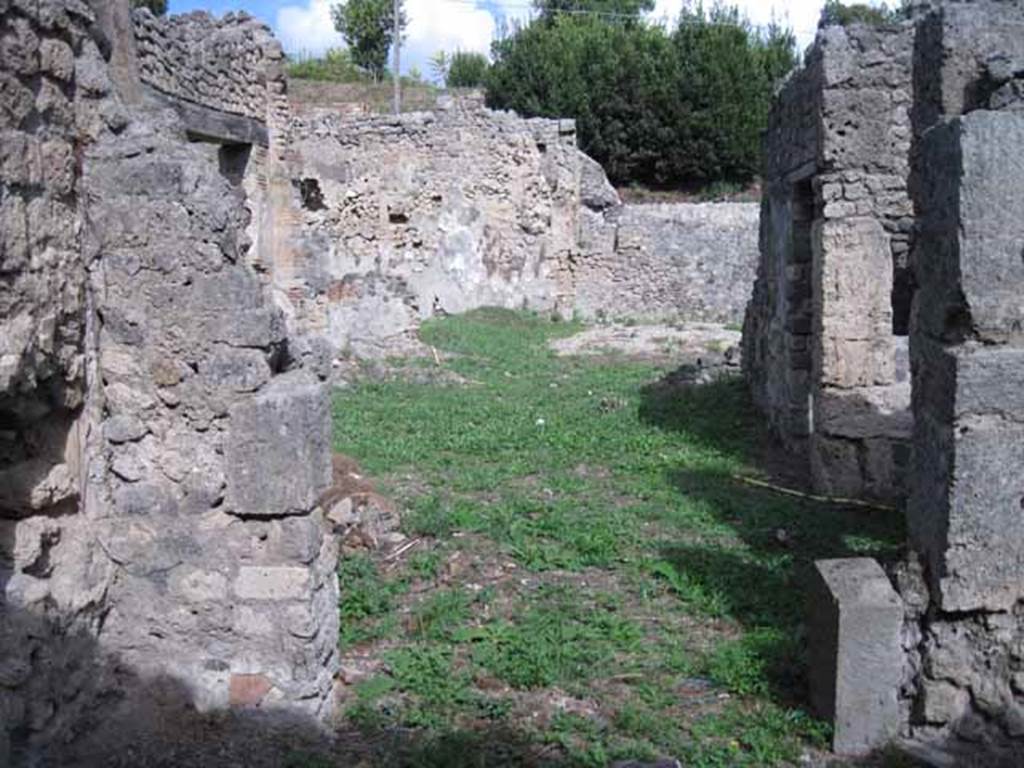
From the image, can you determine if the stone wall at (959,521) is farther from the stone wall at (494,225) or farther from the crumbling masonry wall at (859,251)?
the stone wall at (494,225)

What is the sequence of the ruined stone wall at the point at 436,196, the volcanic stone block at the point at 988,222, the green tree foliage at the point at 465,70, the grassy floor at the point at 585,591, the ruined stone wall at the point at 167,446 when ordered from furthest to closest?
the green tree foliage at the point at 465,70 → the ruined stone wall at the point at 436,196 → the grassy floor at the point at 585,591 → the volcanic stone block at the point at 988,222 → the ruined stone wall at the point at 167,446

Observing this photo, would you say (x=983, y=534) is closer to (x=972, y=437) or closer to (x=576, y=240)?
(x=972, y=437)

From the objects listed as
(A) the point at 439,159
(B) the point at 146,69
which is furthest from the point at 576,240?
(B) the point at 146,69

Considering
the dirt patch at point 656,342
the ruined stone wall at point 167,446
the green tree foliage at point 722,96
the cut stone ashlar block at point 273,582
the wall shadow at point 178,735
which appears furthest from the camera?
the green tree foliage at point 722,96

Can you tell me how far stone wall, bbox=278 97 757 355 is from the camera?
21.1 meters

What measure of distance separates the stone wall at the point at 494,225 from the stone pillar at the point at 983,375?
655 inches

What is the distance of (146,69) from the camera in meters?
11.7

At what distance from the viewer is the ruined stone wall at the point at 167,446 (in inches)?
147

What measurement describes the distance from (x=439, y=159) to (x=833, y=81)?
14194 millimetres

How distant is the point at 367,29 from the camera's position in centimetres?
4169

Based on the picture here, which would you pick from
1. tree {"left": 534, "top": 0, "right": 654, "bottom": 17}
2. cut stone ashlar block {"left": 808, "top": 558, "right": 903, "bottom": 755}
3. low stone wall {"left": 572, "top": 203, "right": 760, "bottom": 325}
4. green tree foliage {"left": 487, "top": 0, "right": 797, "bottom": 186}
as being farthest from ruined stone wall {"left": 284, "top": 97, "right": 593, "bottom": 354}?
tree {"left": 534, "top": 0, "right": 654, "bottom": 17}

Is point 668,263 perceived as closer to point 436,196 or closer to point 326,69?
point 436,196

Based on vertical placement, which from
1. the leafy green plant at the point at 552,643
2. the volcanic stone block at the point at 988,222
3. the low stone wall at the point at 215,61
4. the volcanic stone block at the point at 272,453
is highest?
the low stone wall at the point at 215,61

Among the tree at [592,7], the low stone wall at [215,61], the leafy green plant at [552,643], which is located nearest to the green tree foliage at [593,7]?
the tree at [592,7]
